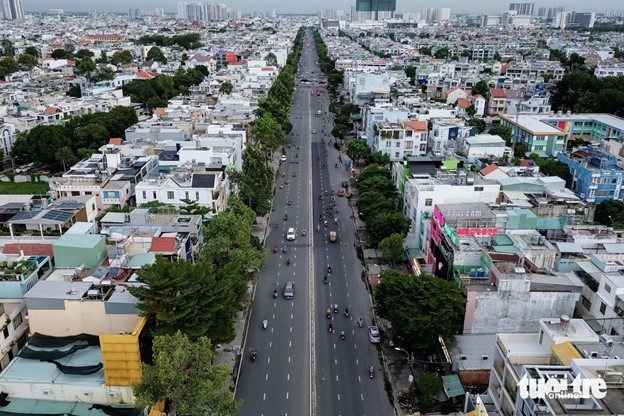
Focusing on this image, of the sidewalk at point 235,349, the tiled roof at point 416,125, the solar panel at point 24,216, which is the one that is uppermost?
the tiled roof at point 416,125

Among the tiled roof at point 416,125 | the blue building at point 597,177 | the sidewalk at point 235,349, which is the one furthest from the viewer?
the tiled roof at point 416,125

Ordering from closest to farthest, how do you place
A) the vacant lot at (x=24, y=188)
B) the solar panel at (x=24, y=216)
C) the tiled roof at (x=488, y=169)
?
the solar panel at (x=24, y=216) → the tiled roof at (x=488, y=169) → the vacant lot at (x=24, y=188)

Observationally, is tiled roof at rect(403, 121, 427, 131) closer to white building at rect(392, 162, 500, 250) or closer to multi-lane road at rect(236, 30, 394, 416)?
multi-lane road at rect(236, 30, 394, 416)

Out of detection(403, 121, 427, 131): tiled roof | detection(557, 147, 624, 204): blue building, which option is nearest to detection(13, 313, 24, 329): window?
detection(403, 121, 427, 131): tiled roof

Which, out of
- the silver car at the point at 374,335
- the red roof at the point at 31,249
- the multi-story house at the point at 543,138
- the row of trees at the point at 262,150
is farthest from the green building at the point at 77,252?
the multi-story house at the point at 543,138

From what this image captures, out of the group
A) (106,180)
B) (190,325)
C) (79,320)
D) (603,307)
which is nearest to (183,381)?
(190,325)

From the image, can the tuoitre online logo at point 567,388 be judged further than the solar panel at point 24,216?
No

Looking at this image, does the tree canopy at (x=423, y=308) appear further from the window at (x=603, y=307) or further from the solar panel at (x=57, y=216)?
the solar panel at (x=57, y=216)

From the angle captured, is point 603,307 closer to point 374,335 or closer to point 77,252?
point 374,335
